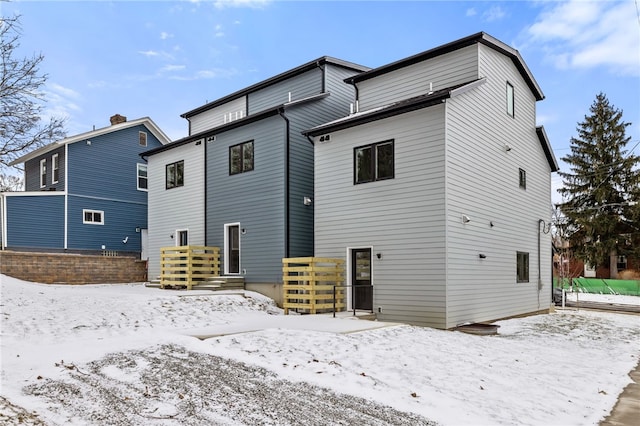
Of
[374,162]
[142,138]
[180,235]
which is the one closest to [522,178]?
[374,162]

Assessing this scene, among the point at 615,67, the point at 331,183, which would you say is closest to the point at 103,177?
the point at 331,183

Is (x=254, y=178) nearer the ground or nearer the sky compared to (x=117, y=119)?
nearer the ground

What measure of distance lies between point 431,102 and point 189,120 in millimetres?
15043

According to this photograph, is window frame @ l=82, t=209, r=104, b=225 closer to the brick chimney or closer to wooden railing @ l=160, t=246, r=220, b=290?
the brick chimney

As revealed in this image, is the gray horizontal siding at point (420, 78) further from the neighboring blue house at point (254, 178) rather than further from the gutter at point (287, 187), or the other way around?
the gutter at point (287, 187)

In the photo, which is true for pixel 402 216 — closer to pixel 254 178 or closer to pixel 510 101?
pixel 254 178

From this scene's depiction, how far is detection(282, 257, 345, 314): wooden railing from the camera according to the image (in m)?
13.2

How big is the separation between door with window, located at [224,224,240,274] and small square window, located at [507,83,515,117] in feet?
35.1

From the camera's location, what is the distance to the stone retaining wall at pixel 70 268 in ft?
56.3

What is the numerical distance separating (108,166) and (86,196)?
2197mm

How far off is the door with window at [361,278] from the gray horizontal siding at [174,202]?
24.1ft

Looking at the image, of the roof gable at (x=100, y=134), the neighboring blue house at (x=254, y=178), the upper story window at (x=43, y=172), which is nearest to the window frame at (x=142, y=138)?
the roof gable at (x=100, y=134)

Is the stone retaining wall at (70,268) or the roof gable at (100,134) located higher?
the roof gable at (100,134)

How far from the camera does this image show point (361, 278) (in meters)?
13.7
